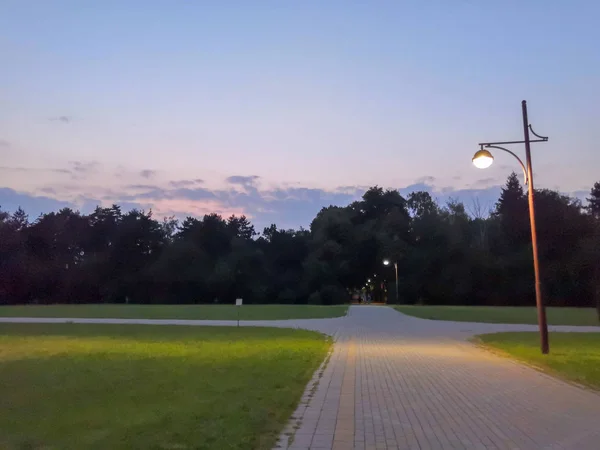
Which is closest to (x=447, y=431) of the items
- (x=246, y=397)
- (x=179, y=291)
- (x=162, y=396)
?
(x=246, y=397)

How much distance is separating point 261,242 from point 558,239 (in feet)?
149

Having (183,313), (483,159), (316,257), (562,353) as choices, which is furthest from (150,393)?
(316,257)

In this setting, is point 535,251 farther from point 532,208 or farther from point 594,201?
point 594,201

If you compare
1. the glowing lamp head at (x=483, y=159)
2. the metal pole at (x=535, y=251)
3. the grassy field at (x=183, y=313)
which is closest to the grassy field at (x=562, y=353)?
the metal pole at (x=535, y=251)

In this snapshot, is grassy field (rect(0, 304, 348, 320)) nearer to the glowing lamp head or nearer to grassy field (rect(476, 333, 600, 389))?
grassy field (rect(476, 333, 600, 389))

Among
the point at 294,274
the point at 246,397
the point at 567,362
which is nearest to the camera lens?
the point at 246,397

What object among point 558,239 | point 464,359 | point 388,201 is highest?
point 388,201

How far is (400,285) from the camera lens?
8412 centimetres

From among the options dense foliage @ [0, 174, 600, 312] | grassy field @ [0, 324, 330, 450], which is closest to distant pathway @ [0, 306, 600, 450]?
grassy field @ [0, 324, 330, 450]

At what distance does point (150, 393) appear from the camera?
10.2 m

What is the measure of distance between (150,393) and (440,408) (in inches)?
191

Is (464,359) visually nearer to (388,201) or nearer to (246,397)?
(246,397)

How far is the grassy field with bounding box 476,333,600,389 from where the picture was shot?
13193 millimetres

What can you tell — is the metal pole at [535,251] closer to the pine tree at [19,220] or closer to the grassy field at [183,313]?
the grassy field at [183,313]
